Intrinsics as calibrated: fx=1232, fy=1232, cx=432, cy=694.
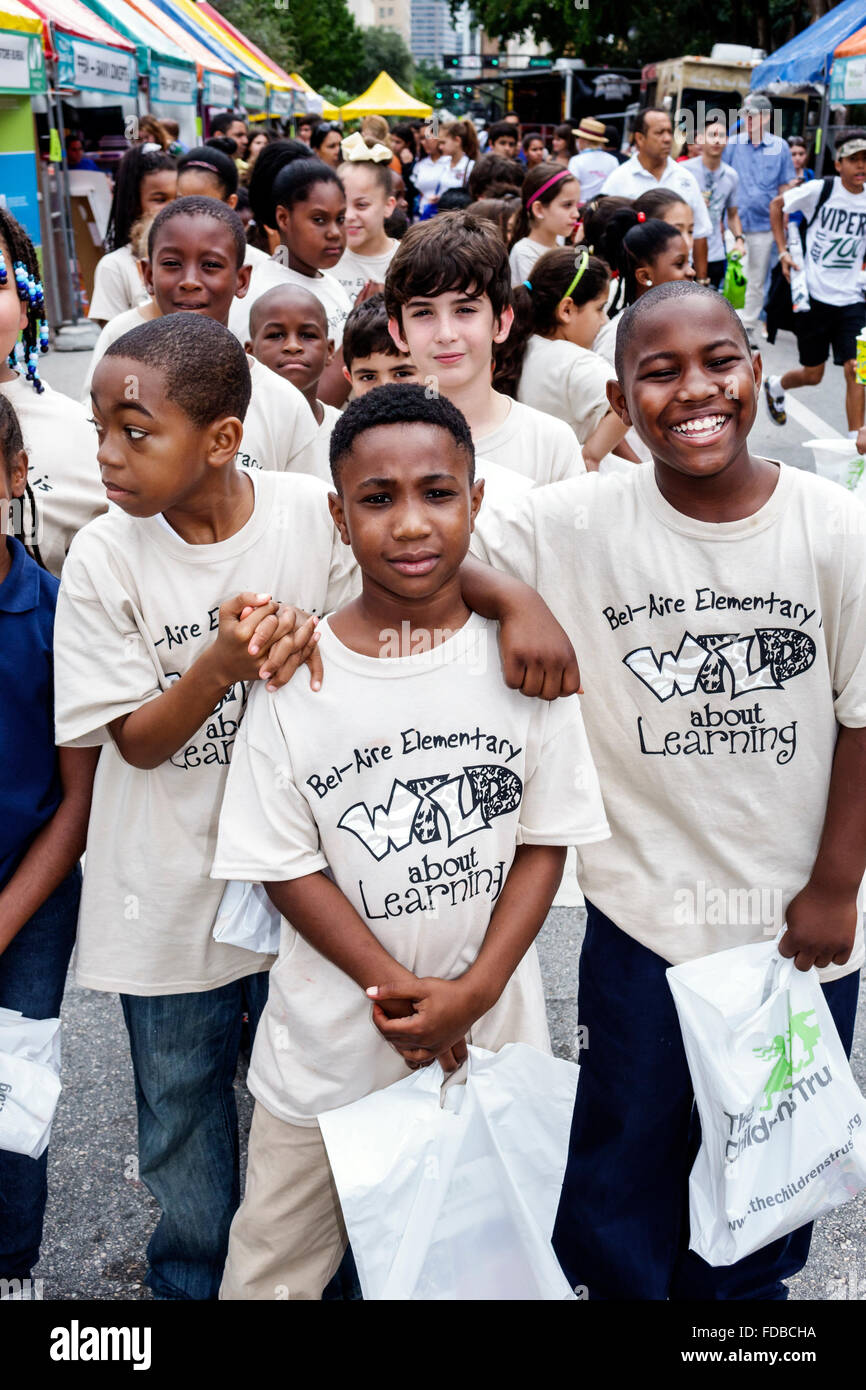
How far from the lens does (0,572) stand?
2.01 metres

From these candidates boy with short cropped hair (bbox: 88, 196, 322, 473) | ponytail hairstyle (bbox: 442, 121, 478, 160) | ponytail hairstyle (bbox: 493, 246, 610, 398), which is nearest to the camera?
boy with short cropped hair (bbox: 88, 196, 322, 473)

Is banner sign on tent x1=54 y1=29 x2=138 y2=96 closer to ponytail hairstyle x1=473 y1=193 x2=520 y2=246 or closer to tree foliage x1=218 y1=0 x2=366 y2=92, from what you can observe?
ponytail hairstyle x1=473 y1=193 x2=520 y2=246

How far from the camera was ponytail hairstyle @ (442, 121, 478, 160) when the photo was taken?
1169 centimetres

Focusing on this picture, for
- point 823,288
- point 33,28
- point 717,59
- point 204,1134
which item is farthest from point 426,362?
point 717,59

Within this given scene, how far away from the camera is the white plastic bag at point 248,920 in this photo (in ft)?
6.48

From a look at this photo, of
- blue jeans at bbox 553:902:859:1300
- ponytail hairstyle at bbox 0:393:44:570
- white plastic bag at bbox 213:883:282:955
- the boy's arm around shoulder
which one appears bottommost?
blue jeans at bbox 553:902:859:1300

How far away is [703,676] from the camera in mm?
1907

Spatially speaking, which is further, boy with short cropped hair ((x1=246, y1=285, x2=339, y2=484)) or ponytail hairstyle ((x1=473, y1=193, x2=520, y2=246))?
ponytail hairstyle ((x1=473, y1=193, x2=520, y2=246))

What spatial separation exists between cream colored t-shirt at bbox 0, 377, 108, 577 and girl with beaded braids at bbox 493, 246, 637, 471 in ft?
5.92

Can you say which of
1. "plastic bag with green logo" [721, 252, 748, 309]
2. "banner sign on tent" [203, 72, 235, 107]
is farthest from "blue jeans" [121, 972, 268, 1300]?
"banner sign on tent" [203, 72, 235, 107]

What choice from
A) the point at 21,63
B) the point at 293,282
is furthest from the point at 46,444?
the point at 21,63

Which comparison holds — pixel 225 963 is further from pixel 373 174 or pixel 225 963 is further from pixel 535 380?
pixel 373 174

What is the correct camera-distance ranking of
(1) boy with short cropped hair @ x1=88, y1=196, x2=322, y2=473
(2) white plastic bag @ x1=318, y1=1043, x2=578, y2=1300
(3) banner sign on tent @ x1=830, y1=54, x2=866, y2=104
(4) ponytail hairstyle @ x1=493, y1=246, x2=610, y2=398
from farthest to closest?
(3) banner sign on tent @ x1=830, y1=54, x2=866, y2=104 < (4) ponytail hairstyle @ x1=493, y1=246, x2=610, y2=398 < (1) boy with short cropped hair @ x1=88, y1=196, x2=322, y2=473 < (2) white plastic bag @ x1=318, y1=1043, x2=578, y2=1300

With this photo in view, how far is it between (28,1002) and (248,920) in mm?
435
